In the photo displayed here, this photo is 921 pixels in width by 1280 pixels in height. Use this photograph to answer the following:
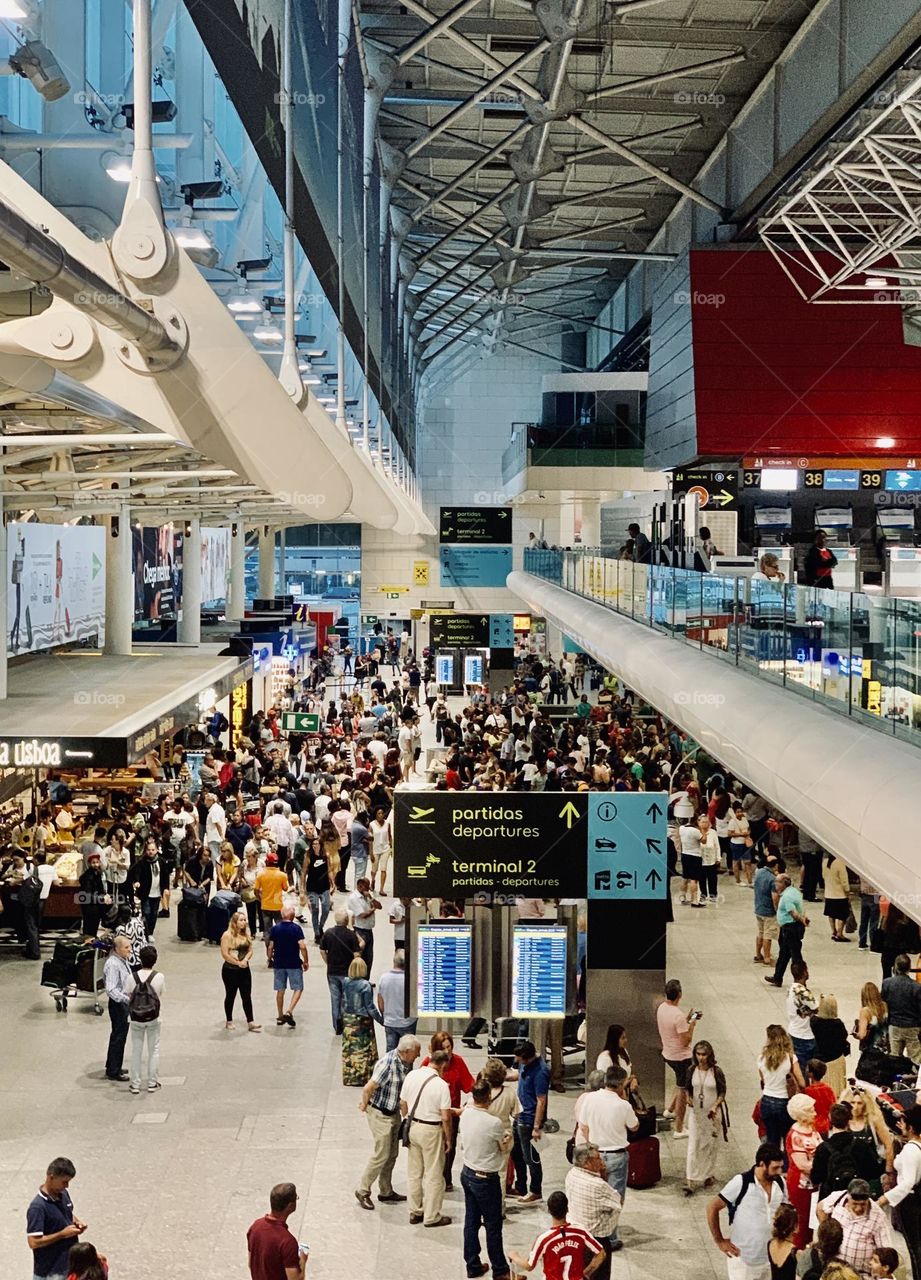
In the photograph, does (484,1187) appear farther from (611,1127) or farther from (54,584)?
(54,584)

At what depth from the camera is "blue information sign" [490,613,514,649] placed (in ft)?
116

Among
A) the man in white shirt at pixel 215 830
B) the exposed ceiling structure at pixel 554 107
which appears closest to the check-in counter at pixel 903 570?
the exposed ceiling structure at pixel 554 107

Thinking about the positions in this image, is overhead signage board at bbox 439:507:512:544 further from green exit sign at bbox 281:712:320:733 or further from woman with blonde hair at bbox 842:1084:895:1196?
woman with blonde hair at bbox 842:1084:895:1196

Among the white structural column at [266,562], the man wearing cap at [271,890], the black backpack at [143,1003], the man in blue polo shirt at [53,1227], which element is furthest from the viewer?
the white structural column at [266,562]

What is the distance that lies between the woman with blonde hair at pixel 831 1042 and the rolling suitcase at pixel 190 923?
7700 mm

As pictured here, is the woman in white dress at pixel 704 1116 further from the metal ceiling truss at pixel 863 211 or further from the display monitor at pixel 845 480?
the display monitor at pixel 845 480

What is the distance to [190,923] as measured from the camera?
1558 cm

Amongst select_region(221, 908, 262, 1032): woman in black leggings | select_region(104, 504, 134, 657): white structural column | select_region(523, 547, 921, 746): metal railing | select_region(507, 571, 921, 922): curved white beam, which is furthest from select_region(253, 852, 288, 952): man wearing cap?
select_region(104, 504, 134, 657): white structural column

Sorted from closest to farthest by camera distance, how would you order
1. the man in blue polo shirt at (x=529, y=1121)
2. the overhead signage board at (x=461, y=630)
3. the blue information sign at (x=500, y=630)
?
the man in blue polo shirt at (x=529, y=1121)
the overhead signage board at (x=461, y=630)
the blue information sign at (x=500, y=630)

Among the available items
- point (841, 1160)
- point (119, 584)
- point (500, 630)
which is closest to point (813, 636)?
point (841, 1160)

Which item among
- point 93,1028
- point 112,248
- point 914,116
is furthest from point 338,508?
point 914,116

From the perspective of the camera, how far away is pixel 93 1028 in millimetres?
12281

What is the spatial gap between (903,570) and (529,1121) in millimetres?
12354

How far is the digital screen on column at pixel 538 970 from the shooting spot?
10.4 meters
